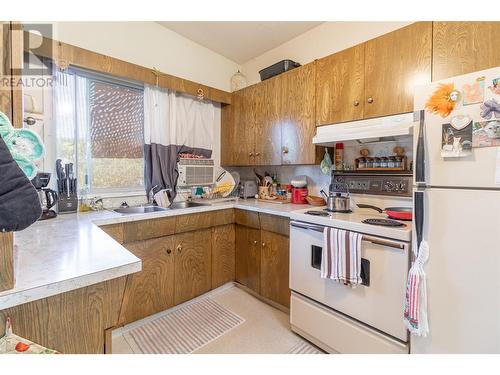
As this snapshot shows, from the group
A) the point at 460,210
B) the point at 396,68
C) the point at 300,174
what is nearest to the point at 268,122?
the point at 300,174

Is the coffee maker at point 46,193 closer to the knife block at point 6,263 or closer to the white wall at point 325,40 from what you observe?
the knife block at point 6,263

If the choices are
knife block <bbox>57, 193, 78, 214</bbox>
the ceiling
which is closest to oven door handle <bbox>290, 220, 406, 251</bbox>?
knife block <bbox>57, 193, 78, 214</bbox>

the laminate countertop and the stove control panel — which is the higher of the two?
the stove control panel

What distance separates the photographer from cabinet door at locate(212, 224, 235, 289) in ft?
7.71

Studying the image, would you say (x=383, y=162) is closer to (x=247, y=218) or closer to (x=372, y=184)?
(x=372, y=184)

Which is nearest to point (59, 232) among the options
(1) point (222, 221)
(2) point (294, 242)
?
(1) point (222, 221)

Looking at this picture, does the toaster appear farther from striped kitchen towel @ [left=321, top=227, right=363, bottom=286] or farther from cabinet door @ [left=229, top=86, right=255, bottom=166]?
striped kitchen towel @ [left=321, top=227, right=363, bottom=286]

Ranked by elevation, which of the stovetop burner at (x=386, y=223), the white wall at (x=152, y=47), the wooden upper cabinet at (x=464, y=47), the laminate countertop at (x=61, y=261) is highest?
the white wall at (x=152, y=47)

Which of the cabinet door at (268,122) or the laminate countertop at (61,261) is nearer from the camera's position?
the laminate countertop at (61,261)

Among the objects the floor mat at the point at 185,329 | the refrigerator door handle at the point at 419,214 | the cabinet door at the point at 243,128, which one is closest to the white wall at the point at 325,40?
the cabinet door at the point at 243,128

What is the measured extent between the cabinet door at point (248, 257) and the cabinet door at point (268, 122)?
0.78 meters

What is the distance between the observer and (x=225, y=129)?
9.83 ft

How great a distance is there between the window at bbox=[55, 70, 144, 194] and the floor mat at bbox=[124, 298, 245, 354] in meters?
1.27

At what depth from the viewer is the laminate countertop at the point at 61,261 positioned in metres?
0.66
